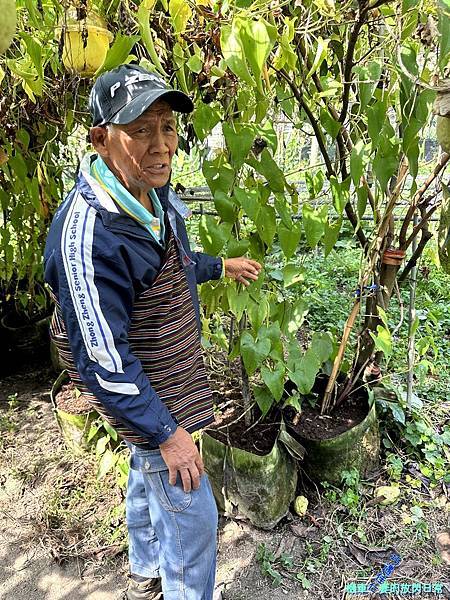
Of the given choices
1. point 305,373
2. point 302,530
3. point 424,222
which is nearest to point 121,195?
point 305,373

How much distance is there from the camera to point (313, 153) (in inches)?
111

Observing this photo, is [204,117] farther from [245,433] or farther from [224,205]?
[245,433]

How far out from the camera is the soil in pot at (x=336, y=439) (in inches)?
64.3

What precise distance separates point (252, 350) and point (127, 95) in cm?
70

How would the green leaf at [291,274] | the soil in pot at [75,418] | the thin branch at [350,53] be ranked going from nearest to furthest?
1. the thin branch at [350,53]
2. the green leaf at [291,274]
3. the soil in pot at [75,418]

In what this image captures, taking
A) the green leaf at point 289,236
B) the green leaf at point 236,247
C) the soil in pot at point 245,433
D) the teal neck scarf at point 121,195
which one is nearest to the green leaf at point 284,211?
the green leaf at point 289,236

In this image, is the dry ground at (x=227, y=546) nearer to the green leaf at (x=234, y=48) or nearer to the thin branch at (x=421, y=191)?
the thin branch at (x=421, y=191)

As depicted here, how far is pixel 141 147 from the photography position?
975 mm

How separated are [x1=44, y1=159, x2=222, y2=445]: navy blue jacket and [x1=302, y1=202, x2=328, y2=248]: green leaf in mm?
415

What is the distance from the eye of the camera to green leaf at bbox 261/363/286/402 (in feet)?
4.76

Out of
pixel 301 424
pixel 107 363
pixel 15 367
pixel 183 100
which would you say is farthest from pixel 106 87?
pixel 15 367

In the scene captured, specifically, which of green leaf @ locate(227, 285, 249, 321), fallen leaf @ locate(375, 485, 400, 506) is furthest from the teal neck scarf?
fallen leaf @ locate(375, 485, 400, 506)

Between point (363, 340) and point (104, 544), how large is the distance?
0.99 m

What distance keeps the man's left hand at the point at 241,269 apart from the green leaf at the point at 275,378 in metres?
0.26
